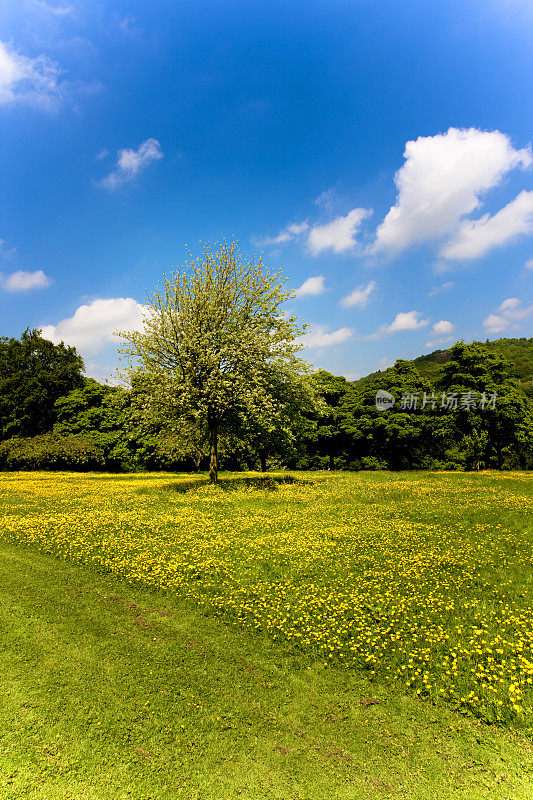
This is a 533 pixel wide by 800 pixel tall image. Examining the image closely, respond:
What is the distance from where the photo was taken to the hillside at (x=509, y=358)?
6781cm

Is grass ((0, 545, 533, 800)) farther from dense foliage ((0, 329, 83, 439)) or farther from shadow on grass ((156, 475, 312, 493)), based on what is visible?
dense foliage ((0, 329, 83, 439))

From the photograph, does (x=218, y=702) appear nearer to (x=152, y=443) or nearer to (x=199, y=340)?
(x=199, y=340)

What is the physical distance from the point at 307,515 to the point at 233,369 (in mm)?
11699

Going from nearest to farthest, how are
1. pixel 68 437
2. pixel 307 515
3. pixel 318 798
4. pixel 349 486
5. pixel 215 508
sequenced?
pixel 318 798 < pixel 307 515 < pixel 215 508 < pixel 349 486 < pixel 68 437

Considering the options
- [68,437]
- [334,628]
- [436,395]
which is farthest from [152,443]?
[334,628]

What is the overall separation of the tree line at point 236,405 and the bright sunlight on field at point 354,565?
252 inches

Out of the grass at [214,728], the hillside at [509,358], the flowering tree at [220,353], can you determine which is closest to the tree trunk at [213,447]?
the flowering tree at [220,353]

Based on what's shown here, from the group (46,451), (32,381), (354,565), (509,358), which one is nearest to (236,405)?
(354,565)

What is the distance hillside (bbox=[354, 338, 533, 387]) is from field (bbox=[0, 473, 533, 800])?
43753 mm

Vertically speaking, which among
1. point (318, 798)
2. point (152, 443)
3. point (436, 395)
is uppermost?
point (436, 395)

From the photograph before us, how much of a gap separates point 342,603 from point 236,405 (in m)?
17.3

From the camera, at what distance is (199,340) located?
25.9 m

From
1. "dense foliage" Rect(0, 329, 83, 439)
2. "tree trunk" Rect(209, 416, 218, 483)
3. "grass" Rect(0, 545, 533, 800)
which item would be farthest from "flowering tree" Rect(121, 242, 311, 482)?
"dense foliage" Rect(0, 329, 83, 439)

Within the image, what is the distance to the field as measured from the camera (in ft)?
19.7
